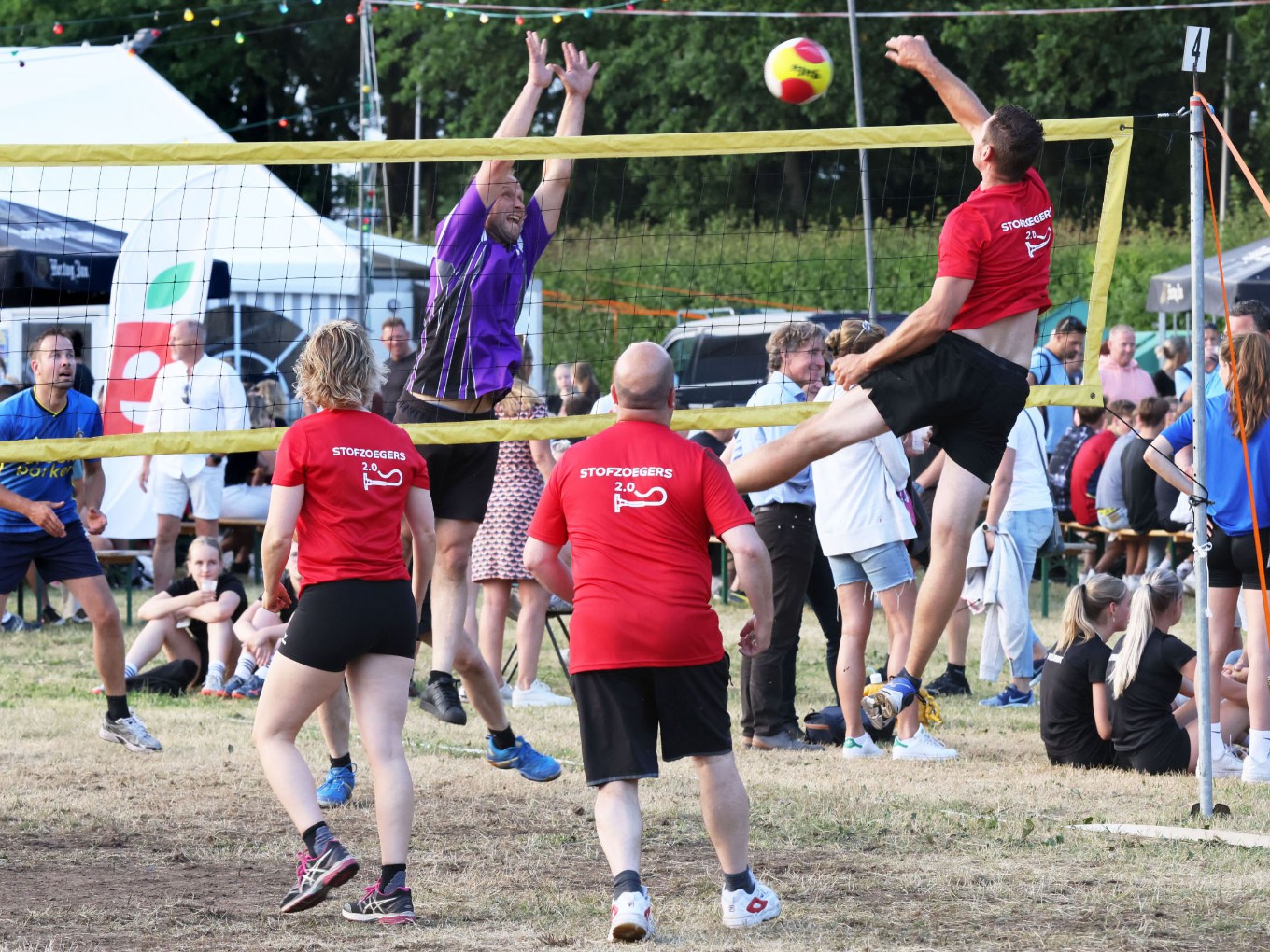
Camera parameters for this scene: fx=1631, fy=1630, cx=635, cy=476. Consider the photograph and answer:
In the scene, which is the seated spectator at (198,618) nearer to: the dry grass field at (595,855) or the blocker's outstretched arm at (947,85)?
the dry grass field at (595,855)

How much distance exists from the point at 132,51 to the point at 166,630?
1196 cm

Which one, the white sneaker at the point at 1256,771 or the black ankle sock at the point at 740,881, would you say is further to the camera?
the white sneaker at the point at 1256,771

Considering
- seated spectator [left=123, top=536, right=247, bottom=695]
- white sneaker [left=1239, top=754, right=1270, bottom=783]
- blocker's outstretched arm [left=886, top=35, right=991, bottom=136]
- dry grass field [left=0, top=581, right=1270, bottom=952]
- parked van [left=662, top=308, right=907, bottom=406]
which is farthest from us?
parked van [left=662, top=308, right=907, bottom=406]

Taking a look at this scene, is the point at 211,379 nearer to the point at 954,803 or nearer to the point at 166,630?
the point at 166,630

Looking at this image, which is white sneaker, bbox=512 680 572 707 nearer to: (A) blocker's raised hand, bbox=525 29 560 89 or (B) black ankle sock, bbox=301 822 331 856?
(A) blocker's raised hand, bbox=525 29 560 89

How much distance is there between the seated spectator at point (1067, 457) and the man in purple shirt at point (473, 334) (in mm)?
8128

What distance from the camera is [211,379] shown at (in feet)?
39.7

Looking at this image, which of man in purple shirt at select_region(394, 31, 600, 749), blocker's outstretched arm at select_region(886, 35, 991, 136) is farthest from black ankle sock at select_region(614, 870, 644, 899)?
blocker's outstretched arm at select_region(886, 35, 991, 136)

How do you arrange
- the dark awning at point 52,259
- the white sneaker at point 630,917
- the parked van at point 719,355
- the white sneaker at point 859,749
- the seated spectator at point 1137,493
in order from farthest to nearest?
the parked van at point 719,355 < the dark awning at point 52,259 < the seated spectator at point 1137,493 < the white sneaker at point 859,749 < the white sneaker at point 630,917

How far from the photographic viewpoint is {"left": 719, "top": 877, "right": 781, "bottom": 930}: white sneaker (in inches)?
199

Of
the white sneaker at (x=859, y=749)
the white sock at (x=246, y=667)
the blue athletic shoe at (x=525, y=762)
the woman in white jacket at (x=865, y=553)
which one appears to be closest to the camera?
the blue athletic shoe at (x=525, y=762)

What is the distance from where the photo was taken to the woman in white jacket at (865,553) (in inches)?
315

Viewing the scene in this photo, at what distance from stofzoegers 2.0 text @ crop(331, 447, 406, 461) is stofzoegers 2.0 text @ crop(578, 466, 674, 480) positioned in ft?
2.27

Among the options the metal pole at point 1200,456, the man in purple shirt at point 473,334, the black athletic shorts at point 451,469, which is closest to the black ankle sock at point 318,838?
Result: the man in purple shirt at point 473,334
